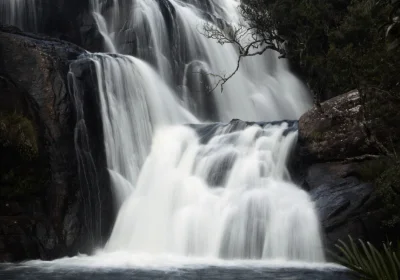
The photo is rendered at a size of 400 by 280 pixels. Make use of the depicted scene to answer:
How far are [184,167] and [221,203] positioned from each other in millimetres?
2715

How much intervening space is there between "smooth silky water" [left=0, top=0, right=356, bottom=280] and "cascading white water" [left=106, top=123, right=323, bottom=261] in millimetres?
35

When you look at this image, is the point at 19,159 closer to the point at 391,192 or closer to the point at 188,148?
the point at 188,148

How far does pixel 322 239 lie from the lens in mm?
13719

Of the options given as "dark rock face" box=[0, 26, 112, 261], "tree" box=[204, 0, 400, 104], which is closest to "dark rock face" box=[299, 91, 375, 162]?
"tree" box=[204, 0, 400, 104]

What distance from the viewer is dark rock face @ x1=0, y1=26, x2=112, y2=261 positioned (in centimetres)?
1449

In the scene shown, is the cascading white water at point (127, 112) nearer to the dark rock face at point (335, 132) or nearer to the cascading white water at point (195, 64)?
the cascading white water at point (195, 64)

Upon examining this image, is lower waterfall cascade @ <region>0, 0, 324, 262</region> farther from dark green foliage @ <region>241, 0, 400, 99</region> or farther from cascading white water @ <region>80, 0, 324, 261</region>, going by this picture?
dark green foliage @ <region>241, 0, 400, 99</region>

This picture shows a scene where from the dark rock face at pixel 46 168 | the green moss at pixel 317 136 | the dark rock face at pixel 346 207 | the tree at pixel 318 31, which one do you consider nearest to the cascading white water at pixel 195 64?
the tree at pixel 318 31

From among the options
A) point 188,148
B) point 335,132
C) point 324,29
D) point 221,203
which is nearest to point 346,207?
point 335,132

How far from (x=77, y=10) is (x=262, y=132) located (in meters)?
14.0

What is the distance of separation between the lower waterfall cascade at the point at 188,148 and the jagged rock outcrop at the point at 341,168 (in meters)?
0.50

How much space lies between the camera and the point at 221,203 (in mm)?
15688

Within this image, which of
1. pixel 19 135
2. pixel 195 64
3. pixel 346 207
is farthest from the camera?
pixel 195 64

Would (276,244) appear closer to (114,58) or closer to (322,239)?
(322,239)
